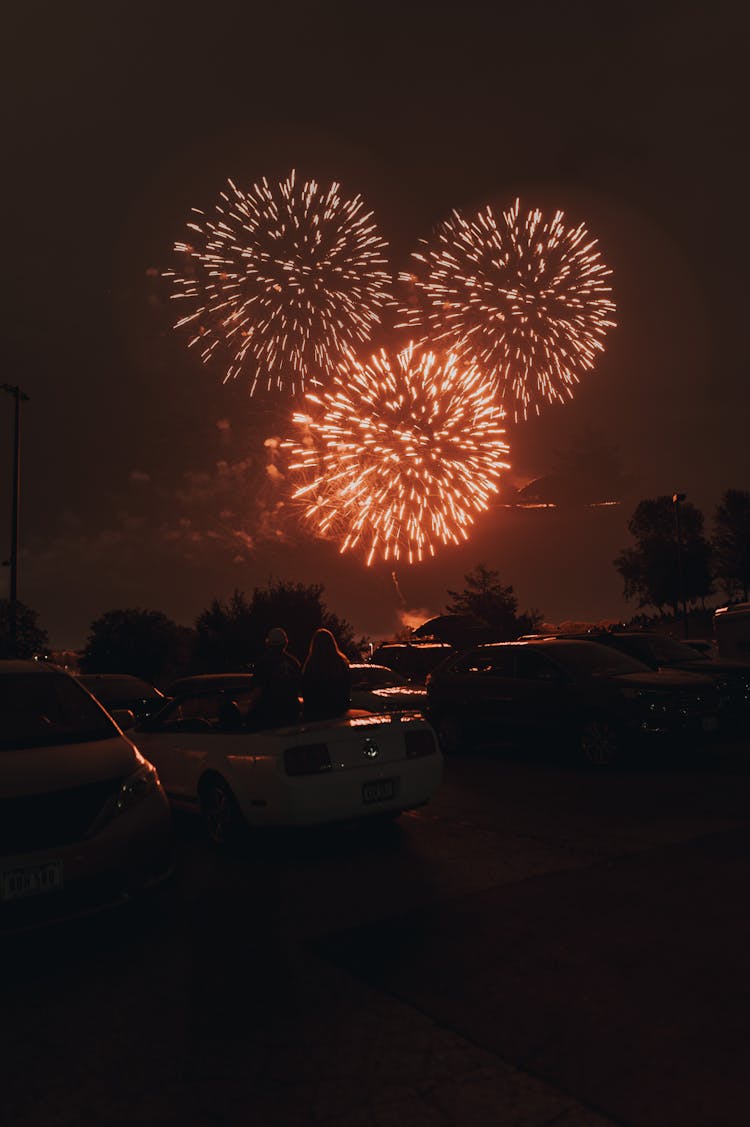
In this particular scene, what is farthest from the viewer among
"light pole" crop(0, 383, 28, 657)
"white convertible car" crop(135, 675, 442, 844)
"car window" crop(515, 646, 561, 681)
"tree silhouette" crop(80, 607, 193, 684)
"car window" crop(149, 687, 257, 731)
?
"tree silhouette" crop(80, 607, 193, 684)

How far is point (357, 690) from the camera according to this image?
14852mm

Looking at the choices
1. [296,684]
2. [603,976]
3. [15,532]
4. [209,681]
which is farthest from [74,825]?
[15,532]

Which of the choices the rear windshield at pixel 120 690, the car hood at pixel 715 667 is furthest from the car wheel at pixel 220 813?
the car hood at pixel 715 667

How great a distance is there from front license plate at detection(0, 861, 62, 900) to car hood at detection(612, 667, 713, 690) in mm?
8226

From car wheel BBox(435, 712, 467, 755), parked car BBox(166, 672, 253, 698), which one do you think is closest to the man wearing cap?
parked car BBox(166, 672, 253, 698)

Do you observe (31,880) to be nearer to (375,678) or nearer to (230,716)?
(230,716)

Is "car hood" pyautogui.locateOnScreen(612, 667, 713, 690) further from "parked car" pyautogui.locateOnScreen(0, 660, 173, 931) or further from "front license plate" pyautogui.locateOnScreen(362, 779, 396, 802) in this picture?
"parked car" pyautogui.locateOnScreen(0, 660, 173, 931)

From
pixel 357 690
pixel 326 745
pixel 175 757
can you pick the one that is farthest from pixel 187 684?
pixel 326 745

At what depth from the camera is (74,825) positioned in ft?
16.5

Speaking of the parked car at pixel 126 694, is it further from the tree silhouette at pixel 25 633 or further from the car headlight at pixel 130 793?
the tree silhouette at pixel 25 633

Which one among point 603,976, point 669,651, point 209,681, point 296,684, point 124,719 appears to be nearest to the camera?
point 603,976

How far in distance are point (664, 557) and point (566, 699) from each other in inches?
2953

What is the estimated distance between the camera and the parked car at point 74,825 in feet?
15.5

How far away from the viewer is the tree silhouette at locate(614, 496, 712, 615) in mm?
81625
